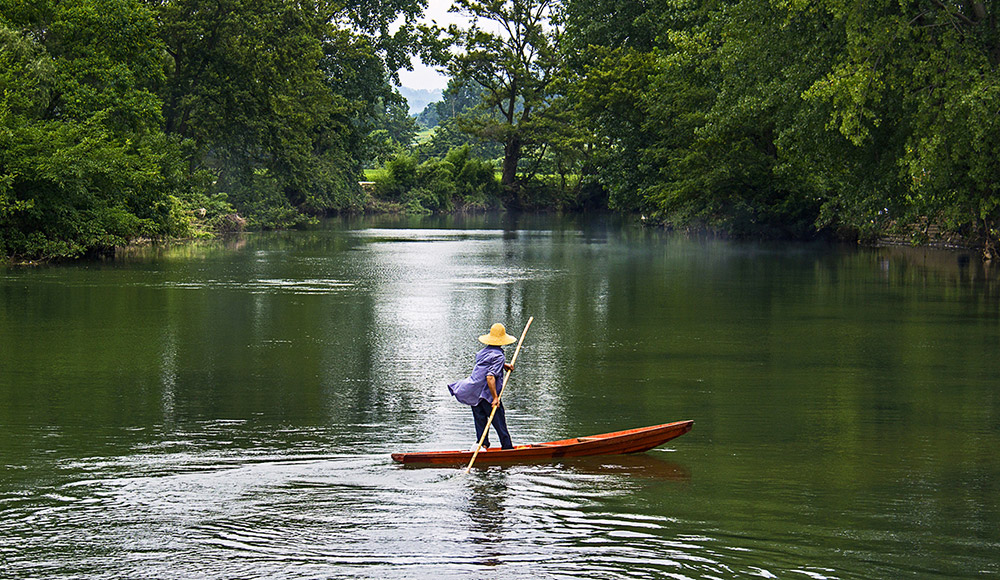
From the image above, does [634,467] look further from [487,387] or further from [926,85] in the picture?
[926,85]

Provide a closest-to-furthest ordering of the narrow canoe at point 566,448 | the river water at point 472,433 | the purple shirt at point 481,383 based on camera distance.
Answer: the river water at point 472,433, the narrow canoe at point 566,448, the purple shirt at point 481,383

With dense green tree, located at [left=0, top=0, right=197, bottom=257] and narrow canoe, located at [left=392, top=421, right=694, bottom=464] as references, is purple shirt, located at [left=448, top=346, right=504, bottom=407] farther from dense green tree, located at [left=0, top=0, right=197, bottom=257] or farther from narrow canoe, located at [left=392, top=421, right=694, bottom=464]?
dense green tree, located at [left=0, top=0, right=197, bottom=257]

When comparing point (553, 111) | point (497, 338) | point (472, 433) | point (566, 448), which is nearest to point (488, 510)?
point (566, 448)

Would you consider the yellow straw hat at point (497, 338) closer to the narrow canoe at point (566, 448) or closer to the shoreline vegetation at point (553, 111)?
the narrow canoe at point (566, 448)

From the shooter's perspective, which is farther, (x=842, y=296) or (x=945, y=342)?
(x=842, y=296)

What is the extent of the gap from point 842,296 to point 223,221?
114ft

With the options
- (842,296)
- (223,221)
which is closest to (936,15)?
(842,296)

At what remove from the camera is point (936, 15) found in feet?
91.2

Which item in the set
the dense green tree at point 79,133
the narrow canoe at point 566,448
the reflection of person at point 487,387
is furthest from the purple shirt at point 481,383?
the dense green tree at point 79,133

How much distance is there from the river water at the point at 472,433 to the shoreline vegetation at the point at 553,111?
489 cm

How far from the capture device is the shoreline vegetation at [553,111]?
2753 centimetres

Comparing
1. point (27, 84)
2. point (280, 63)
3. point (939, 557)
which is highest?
point (280, 63)

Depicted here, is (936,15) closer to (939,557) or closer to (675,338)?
(675,338)

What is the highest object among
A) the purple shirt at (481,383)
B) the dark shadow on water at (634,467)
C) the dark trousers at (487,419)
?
the purple shirt at (481,383)
